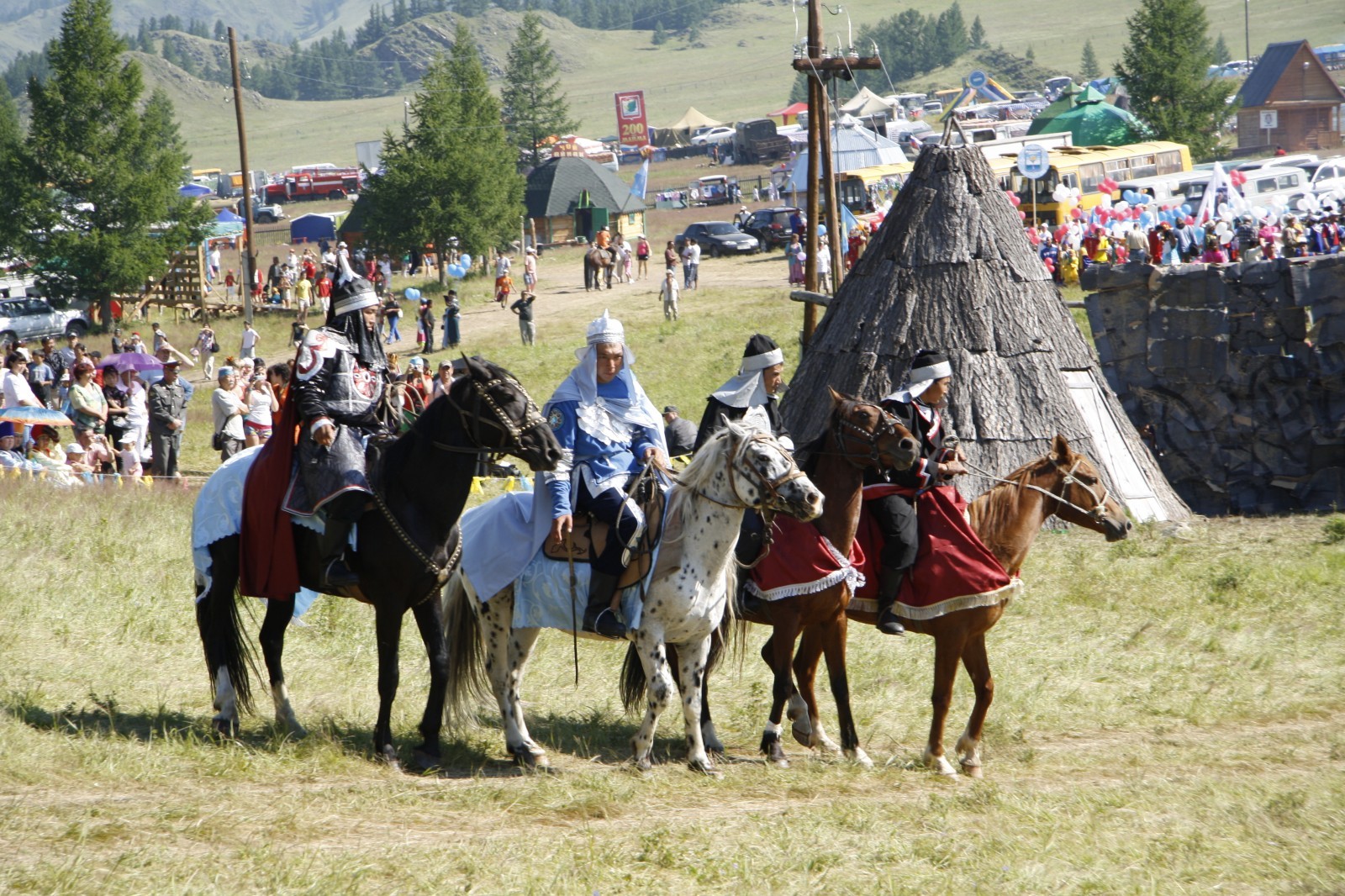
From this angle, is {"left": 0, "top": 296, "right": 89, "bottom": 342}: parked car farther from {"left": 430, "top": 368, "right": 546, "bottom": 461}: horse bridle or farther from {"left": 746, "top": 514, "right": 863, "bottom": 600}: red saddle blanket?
{"left": 746, "top": 514, "right": 863, "bottom": 600}: red saddle blanket

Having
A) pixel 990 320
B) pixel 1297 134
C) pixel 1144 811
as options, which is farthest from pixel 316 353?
pixel 1297 134

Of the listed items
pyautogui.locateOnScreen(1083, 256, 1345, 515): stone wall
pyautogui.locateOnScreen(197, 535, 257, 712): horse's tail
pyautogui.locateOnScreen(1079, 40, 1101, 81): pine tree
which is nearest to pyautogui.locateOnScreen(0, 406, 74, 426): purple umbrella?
pyautogui.locateOnScreen(197, 535, 257, 712): horse's tail

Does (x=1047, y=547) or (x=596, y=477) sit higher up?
(x=596, y=477)

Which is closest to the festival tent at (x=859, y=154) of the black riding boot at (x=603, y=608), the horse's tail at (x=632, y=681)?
the horse's tail at (x=632, y=681)

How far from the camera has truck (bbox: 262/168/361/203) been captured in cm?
8638

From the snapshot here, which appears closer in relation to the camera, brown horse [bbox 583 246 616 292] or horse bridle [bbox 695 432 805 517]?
horse bridle [bbox 695 432 805 517]

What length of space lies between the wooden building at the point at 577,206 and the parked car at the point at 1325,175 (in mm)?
26041

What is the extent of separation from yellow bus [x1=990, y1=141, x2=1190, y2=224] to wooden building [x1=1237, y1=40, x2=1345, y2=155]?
3067 centimetres

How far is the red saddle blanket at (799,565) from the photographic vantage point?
8.16 meters

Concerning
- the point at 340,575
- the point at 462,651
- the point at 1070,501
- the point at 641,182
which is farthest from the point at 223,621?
the point at 641,182

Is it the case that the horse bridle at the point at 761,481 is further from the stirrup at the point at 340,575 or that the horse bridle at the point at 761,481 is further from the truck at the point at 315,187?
the truck at the point at 315,187

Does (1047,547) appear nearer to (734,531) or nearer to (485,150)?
(734,531)

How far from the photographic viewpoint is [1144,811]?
760 cm

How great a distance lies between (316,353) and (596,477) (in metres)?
1.87
